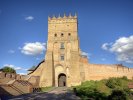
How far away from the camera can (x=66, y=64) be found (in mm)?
37562

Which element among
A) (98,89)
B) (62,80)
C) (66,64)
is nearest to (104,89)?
(98,89)

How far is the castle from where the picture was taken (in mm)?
36272

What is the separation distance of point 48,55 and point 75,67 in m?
5.24

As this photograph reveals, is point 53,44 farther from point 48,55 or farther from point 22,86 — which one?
point 22,86

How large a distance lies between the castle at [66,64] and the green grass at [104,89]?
2.69 meters

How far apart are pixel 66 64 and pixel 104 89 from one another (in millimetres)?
11961

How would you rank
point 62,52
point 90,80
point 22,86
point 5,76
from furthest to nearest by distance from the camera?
1. point 62,52
2. point 90,80
3. point 5,76
4. point 22,86

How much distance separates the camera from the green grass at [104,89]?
58.2ft

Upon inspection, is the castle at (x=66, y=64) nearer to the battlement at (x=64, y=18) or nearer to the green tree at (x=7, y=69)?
the battlement at (x=64, y=18)

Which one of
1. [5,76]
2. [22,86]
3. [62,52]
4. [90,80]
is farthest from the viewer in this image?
[62,52]

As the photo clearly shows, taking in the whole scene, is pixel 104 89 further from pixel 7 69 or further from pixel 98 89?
pixel 7 69

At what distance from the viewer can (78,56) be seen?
36.9 metres

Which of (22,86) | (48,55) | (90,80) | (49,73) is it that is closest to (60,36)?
(48,55)

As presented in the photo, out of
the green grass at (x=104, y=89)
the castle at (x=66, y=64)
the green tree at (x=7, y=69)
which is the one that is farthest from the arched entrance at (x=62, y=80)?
the green tree at (x=7, y=69)
